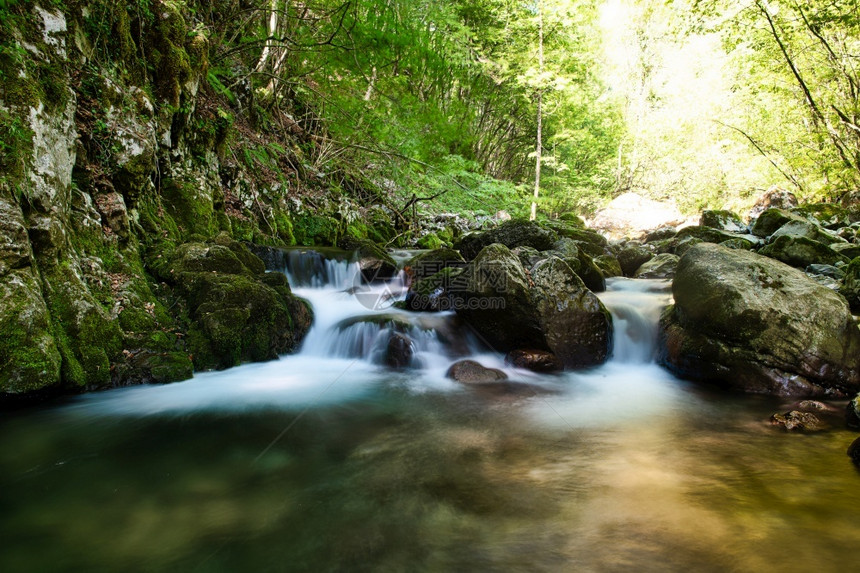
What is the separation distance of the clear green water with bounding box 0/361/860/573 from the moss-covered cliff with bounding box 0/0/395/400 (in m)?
0.53

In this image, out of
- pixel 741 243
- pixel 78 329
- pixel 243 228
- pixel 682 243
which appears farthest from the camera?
pixel 682 243

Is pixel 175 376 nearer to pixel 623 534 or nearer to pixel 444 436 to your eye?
pixel 444 436

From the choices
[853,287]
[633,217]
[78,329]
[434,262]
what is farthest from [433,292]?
[633,217]

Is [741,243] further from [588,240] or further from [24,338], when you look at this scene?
[24,338]

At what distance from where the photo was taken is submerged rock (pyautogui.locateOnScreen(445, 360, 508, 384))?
524cm

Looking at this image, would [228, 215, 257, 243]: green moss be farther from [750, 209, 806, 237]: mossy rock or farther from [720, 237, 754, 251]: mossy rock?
[750, 209, 806, 237]: mossy rock

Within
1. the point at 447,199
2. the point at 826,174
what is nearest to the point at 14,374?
the point at 447,199

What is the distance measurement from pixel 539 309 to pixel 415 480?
317 centimetres

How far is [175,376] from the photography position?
4305 millimetres

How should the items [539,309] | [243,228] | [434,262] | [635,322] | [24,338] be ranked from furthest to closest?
[434,262] < [243,228] < [635,322] < [539,309] < [24,338]

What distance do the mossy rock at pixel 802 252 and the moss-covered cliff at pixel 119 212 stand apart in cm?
999

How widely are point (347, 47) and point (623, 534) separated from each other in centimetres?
746

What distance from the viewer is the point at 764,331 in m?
4.76

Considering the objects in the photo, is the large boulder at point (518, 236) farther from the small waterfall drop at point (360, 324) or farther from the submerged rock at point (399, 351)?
the submerged rock at point (399, 351)
